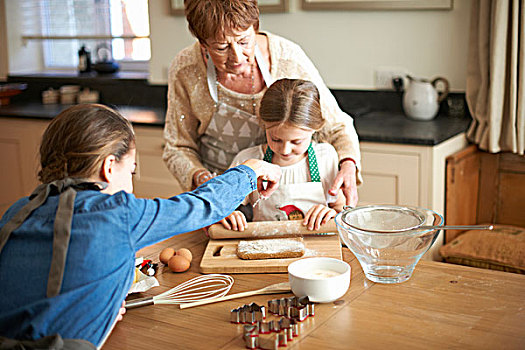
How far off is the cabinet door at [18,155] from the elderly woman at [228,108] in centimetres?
177

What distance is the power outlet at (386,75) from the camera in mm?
2945

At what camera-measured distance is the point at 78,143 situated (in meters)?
1.09

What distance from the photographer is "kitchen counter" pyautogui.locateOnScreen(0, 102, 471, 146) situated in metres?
2.47

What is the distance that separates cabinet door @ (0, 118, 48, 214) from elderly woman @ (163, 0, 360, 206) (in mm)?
1767

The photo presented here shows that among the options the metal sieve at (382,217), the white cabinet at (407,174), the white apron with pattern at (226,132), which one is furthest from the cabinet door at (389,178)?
the metal sieve at (382,217)

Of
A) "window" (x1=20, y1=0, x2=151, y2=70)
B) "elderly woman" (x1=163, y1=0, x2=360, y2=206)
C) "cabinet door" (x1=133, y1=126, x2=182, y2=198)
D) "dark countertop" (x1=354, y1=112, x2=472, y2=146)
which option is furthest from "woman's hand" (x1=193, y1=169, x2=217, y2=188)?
"window" (x1=20, y1=0, x2=151, y2=70)

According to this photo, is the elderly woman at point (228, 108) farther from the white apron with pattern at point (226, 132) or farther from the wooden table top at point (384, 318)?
the wooden table top at point (384, 318)

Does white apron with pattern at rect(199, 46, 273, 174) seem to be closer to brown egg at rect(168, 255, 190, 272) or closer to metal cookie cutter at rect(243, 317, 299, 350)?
brown egg at rect(168, 255, 190, 272)

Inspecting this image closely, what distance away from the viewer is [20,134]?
3.53m

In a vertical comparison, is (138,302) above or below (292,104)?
below

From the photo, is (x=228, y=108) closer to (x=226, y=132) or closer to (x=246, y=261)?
(x=226, y=132)

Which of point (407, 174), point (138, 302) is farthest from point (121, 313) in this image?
point (407, 174)

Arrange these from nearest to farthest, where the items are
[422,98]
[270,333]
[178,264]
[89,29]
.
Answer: [270,333]
[178,264]
[422,98]
[89,29]

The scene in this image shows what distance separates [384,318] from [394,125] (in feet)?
5.58
